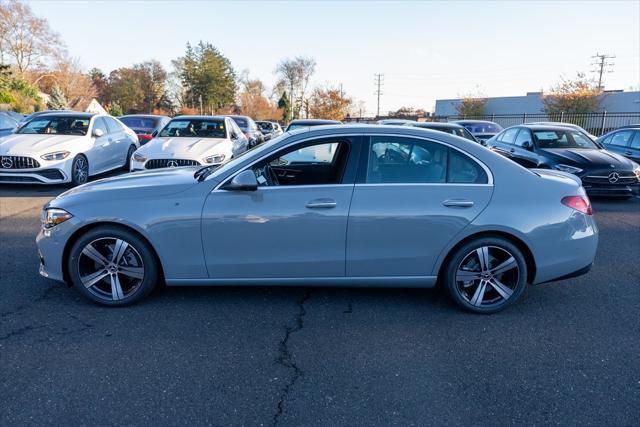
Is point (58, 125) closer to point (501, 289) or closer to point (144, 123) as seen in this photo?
point (144, 123)

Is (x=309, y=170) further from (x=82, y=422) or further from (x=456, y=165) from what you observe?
(x=82, y=422)

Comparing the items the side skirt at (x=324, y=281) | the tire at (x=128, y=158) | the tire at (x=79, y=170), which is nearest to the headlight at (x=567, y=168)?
the side skirt at (x=324, y=281)

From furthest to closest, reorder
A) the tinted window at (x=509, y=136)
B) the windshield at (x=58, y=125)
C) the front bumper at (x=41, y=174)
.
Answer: the tinted window at (x=509, y=136) → the windshield at (x=58, y=125) → the front bumper at (x=41, y=174)

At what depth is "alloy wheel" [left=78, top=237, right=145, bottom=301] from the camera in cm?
367

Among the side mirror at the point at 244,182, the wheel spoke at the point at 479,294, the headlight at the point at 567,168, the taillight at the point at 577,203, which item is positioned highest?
the side mirror at the point at 244,182

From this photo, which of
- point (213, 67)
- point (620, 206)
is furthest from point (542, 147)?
A: point (213, 67)

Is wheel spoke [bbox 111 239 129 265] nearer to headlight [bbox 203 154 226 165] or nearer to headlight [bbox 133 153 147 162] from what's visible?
headlight [bbox 203 154 226 165]

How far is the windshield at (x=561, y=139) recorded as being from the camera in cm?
984

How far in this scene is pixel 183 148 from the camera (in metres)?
8.78

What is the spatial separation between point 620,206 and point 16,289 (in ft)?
32.9

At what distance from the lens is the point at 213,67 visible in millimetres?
62656

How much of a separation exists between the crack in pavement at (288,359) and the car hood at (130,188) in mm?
1411

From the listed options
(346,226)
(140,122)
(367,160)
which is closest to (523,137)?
(367,160)

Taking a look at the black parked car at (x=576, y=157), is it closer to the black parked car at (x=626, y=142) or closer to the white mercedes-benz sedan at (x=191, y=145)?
the black parked car at (x=626, y=142)
